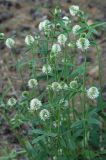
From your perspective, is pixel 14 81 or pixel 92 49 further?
pixel 92 49

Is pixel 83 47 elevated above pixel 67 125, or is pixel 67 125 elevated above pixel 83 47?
pixel 83 47

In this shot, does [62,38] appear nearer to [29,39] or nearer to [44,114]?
[29,39]

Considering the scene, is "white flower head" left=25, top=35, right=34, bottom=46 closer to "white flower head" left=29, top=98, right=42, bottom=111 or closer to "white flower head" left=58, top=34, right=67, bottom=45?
"white flower head" left=58, top=34, right=67, bottom=45

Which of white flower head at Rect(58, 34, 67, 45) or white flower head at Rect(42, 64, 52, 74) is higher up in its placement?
white flower head at Rect(58, 34, 67, 45)

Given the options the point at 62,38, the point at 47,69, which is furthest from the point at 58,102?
the point at 62,38

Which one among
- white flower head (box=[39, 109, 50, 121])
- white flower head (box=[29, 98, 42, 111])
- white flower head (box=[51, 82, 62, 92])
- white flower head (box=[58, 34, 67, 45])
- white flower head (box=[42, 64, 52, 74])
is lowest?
white flower head (box=[39, 109, 50, 121])

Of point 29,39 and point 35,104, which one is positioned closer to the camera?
point 35,104

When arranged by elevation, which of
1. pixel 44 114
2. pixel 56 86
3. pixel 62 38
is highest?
pixel 62 38

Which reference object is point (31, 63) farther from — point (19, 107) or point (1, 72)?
point (1, 72)

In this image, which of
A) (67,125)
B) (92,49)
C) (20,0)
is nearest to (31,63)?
(67,125)

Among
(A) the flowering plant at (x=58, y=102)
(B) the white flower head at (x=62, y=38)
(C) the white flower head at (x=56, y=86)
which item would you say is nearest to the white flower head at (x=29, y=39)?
(A) the flowering plant at (x=58, y=102)

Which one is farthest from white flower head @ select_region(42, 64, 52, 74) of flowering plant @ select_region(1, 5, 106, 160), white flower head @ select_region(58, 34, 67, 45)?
white flower head @ select_region(58, 34, 67, 45)
